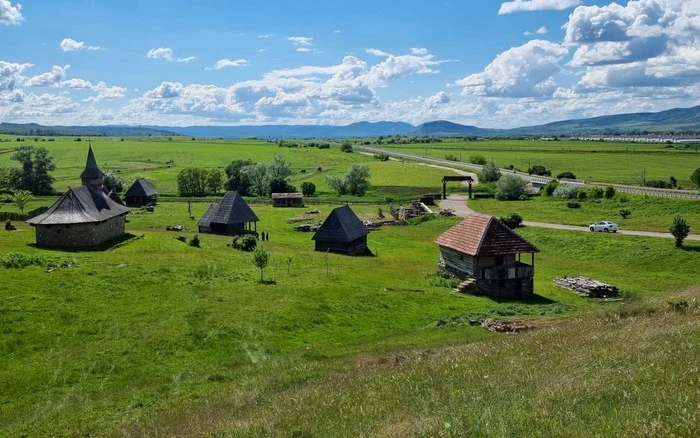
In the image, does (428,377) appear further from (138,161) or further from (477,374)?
(138,161)

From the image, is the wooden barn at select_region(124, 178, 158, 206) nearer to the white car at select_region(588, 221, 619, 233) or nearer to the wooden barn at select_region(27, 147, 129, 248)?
the wooden barn at select_region(27, 147, 129, 248)

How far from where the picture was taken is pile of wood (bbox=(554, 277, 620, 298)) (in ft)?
123

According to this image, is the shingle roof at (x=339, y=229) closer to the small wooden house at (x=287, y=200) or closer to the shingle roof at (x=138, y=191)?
the small wooden house at (x=287, y=200)

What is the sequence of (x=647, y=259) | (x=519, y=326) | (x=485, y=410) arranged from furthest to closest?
(x=647, y=259) → (x=519, y=326) → (x=485, y=410)

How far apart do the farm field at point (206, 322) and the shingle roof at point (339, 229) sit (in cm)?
466

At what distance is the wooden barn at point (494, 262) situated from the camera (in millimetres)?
39312

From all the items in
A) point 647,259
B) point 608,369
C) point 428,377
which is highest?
point 608,369

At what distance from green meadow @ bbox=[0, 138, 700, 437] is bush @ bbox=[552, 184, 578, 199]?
32.4 meters

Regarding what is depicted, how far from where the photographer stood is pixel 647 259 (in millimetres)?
47781

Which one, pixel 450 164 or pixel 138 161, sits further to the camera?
pixel 138 161

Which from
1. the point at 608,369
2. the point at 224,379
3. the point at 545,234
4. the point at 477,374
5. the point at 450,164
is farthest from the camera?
the point at 450,164

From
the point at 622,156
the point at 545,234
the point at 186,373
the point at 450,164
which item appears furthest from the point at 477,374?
the point at 622,156

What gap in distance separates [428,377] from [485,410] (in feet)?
13.7

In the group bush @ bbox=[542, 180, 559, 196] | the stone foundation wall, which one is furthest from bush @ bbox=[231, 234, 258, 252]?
bush @ bbox=[542, 180, 559, 196]
